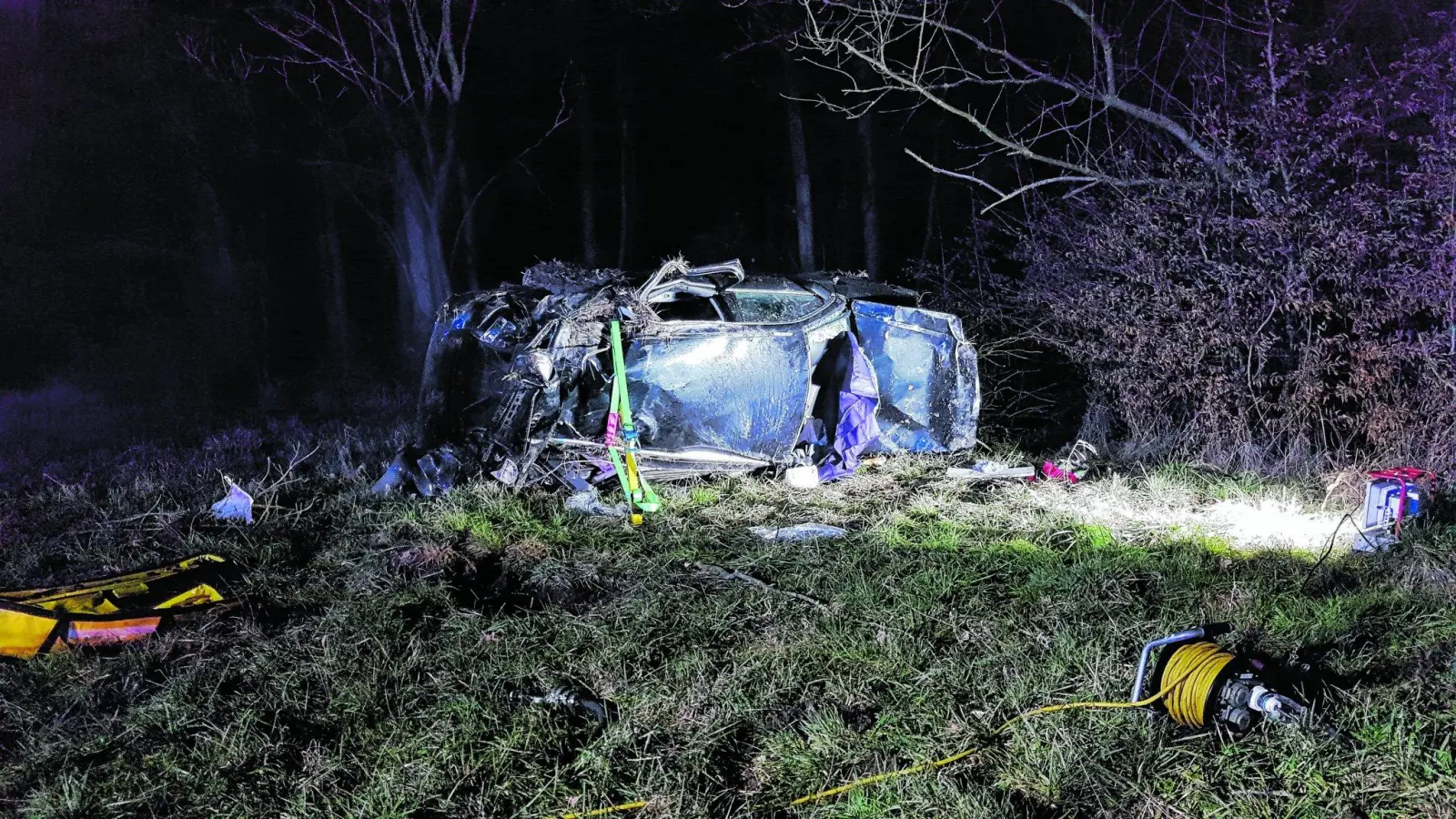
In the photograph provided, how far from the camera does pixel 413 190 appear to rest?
529 inches

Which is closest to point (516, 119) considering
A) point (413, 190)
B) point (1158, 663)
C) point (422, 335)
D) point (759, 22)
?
point (759, 22)

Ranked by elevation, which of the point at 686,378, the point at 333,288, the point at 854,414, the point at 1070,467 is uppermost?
the point at 333,288

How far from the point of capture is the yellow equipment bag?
3.66 m

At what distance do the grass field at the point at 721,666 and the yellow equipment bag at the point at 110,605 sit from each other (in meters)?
0.13

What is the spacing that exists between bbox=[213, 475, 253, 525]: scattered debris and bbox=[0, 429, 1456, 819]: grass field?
4.4 inches

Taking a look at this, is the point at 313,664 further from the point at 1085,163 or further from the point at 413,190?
the point at 413,190

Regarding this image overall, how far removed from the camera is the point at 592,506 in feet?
18.7

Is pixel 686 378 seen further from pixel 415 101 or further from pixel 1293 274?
pixel 415 101

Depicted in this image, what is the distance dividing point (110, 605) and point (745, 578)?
2.85 metres

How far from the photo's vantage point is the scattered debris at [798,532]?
198 inches

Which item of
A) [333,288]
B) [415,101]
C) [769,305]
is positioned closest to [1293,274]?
[769,305]

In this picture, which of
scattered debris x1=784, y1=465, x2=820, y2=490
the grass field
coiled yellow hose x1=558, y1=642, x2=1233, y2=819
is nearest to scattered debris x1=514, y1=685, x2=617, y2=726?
the grass field

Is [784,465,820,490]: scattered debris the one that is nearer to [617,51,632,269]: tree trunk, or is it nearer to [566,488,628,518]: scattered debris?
[566,488,628,518]: scattered debris

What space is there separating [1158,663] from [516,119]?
20.0m
